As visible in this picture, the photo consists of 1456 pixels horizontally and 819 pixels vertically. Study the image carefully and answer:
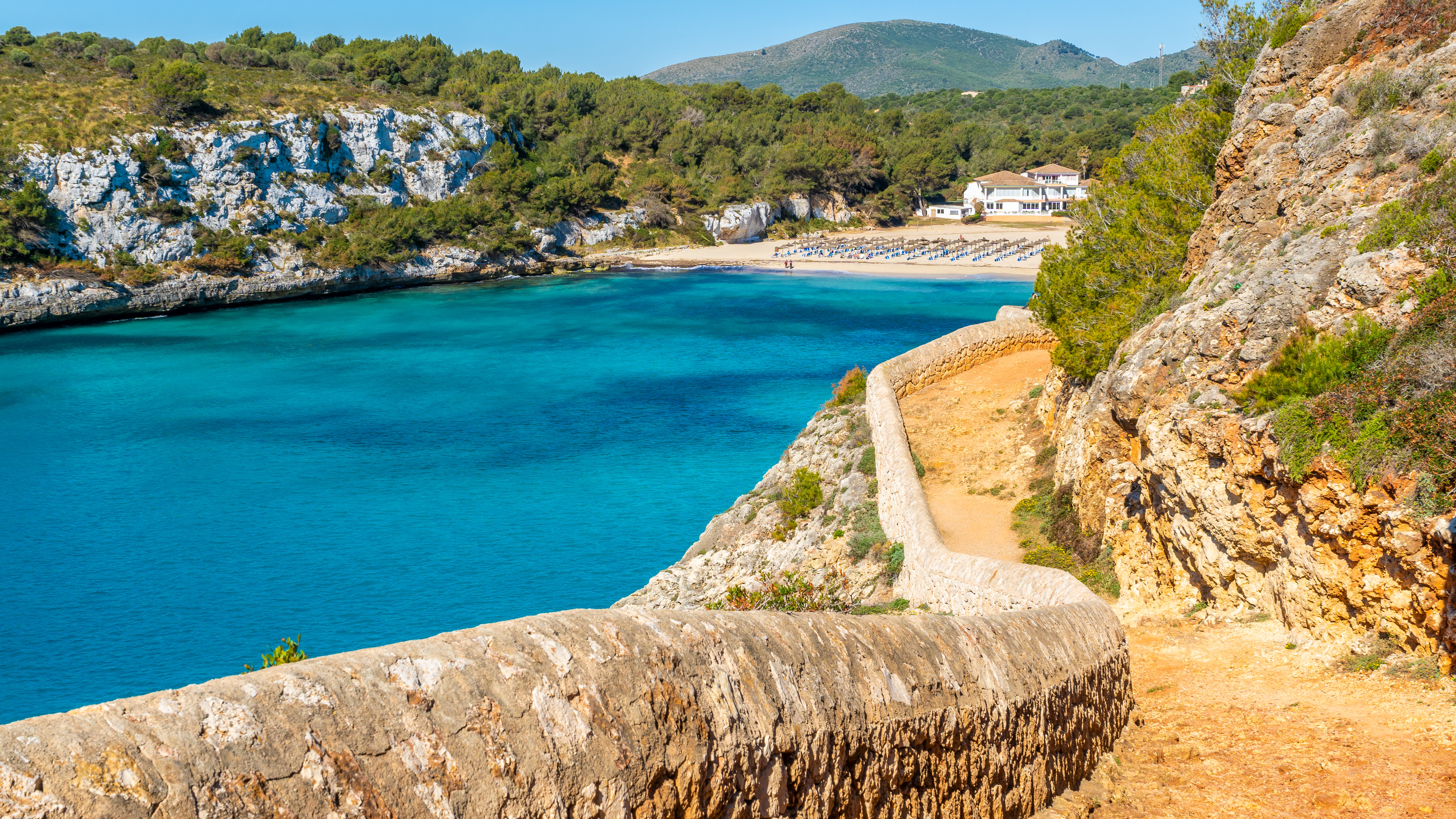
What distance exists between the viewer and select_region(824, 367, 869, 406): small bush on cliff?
27.6m

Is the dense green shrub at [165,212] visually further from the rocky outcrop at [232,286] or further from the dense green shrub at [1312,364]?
the dense green shrub at [1312,364]

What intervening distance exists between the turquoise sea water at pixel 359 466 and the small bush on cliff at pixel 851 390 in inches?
204

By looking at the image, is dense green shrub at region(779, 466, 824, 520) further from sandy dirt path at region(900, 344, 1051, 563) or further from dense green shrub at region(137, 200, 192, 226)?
dense green shrub at region(137, 200, 192, 226)

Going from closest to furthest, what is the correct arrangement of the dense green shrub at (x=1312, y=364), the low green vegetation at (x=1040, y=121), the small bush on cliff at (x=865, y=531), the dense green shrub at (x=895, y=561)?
the dense green shrub at (x=1312, y=364)
the dense green shrub at (x=895, y=561)
the small bush on cliff at (x=865, y=531)
the low green vegetation at (x=1040, y=121)

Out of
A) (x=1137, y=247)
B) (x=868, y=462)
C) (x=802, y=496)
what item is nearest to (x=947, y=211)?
(x=802, y=496)

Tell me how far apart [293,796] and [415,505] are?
95.1ft

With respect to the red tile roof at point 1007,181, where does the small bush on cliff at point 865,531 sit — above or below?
below

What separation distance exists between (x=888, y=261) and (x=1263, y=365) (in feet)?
259

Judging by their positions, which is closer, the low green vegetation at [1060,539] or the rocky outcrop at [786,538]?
the low green vegetation at [1060,539]

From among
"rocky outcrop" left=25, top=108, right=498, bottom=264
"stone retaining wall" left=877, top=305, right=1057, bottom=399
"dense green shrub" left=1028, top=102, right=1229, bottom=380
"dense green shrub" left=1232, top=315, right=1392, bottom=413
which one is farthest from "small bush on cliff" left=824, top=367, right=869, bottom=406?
"rocky outcrop" left=25, top=108, right=498, bottom=264

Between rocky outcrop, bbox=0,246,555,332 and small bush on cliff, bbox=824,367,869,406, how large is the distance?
197ft

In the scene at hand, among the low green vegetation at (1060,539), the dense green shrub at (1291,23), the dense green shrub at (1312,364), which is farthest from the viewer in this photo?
the dense green shrub at (1291,23)

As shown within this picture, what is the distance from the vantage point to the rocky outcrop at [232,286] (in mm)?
63438

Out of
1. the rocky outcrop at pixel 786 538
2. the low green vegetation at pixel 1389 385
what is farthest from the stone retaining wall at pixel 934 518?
the low green vegetation at pixel 1389 385
